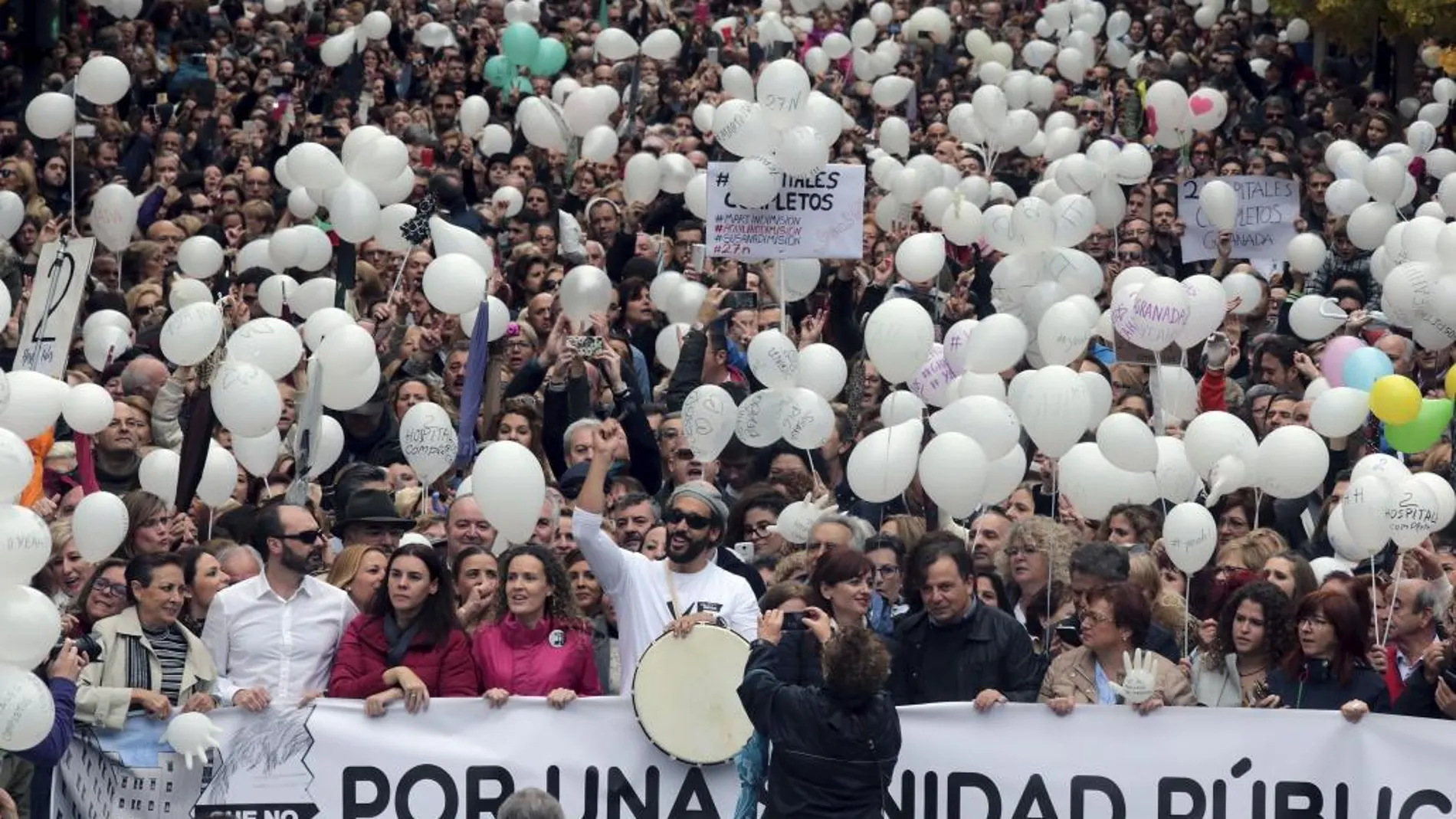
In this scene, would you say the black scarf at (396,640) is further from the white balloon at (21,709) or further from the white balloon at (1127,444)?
the white balloon at (1127,444)

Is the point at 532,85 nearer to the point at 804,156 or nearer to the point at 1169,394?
the point at 804,156

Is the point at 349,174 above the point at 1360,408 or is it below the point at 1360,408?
above

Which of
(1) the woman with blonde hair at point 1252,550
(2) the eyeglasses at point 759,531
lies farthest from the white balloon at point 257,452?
(1) the woman with blonde hair at point 1252,550

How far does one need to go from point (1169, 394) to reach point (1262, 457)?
156cm

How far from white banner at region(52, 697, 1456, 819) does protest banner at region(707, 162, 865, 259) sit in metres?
4.71

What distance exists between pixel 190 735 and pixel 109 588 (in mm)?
846

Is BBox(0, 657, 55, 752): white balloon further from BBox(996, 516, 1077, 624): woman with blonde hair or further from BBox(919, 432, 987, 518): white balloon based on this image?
BBox(919, 432, 987, 518): white balloon

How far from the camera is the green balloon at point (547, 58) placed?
2178 cm

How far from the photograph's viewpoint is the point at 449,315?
1474 cm

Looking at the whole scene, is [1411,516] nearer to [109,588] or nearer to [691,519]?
[691,519]

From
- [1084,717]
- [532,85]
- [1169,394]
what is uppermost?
[532,85]

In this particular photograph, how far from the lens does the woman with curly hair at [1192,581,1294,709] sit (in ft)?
32.4

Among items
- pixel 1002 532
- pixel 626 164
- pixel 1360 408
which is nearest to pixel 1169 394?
pixel 1360 408

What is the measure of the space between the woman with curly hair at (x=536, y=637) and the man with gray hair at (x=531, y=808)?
272 cm
